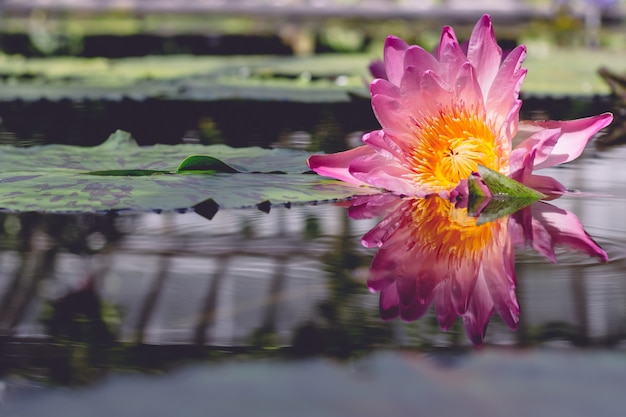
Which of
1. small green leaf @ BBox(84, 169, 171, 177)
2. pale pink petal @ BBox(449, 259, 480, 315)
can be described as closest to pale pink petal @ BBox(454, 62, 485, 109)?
pale pink petal @ BBox(449, 259, 480, 315)

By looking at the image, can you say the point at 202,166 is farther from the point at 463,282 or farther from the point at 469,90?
the point at 463,282

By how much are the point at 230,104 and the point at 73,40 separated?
345cm

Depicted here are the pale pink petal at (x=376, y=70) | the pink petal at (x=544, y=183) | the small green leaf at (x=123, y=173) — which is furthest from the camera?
the pale pink petal at (x=376, y=70)

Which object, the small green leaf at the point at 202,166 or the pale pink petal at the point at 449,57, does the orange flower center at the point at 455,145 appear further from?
the small green leaf at the point at 202,166

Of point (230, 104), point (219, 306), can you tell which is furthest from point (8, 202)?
point (230, 104)

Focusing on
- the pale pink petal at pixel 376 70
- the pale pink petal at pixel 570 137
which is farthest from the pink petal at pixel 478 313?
the pale pink petal at pixel 376 70

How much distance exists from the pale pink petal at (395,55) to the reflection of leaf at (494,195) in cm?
15

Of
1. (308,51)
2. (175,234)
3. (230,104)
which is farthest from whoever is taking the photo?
(308,51)

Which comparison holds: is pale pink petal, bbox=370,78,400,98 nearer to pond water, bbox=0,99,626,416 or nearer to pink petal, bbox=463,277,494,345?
pond water, bbox=0,99,626,416

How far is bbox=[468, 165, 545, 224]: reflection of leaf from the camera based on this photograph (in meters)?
1.18

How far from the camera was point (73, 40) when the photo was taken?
20.1ft

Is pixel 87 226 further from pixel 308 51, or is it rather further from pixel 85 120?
pixel 308 51

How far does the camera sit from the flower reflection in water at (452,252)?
77cm

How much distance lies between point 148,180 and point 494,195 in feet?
1.33
